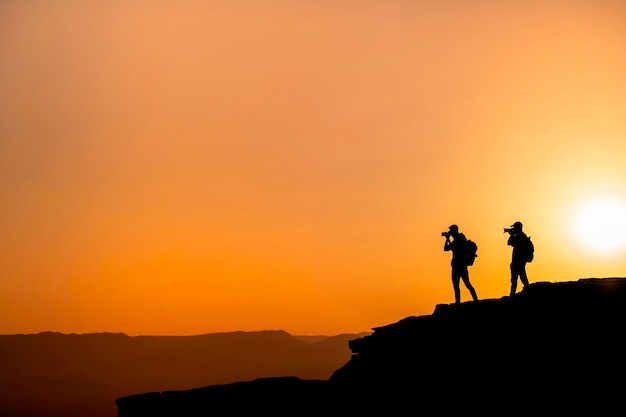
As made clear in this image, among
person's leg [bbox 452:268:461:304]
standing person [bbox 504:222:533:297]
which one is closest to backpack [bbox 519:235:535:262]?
standing person [bbox 504:222:533:297]

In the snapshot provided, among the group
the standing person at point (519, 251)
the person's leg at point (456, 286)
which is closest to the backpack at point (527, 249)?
the standing person at point (519, 251)

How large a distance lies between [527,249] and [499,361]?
5495 millimetres

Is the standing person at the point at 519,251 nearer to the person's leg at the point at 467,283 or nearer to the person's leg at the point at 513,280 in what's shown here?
the person's leg at the point at 513,280

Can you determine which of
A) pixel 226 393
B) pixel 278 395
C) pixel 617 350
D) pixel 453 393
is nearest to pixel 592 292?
pixel 617 350

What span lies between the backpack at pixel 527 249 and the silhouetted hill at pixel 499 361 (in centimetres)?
140

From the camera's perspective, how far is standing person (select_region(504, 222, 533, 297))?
94.5 feet

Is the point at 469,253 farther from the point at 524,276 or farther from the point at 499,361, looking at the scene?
the point at 499,361

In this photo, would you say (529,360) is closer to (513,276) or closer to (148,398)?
(513,276)

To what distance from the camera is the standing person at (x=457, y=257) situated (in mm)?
29469

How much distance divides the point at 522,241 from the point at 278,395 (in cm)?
1537

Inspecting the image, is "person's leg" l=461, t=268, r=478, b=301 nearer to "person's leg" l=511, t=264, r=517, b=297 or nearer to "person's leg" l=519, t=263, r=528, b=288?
"person's leg" l=511, t=264, r=517, b=297

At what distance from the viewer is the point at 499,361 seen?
25.4 meters

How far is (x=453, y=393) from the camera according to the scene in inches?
1015

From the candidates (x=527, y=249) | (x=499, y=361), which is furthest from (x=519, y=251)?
(x=499, y=361)
